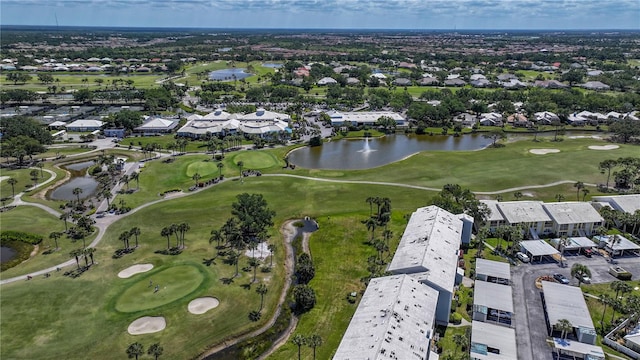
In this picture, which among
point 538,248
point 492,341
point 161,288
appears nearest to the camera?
point 492,341

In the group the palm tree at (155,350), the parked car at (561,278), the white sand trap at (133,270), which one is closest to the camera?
the palm tree at (155,350)

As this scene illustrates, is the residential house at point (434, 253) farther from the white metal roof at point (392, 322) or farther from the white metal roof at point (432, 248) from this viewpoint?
the white metal roof at point (392, 322)

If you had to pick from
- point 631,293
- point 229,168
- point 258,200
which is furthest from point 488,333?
point 229,168

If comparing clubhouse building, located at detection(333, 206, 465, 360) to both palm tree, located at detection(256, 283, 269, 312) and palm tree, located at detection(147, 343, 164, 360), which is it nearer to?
palm tree, located at detection(256, 283, 269, 312)

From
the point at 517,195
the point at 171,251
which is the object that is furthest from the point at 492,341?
the point at 171,251

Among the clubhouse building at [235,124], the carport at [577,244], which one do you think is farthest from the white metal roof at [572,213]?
the clubhouse building at [235,124]

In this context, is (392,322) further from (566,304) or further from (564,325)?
(566,304)
